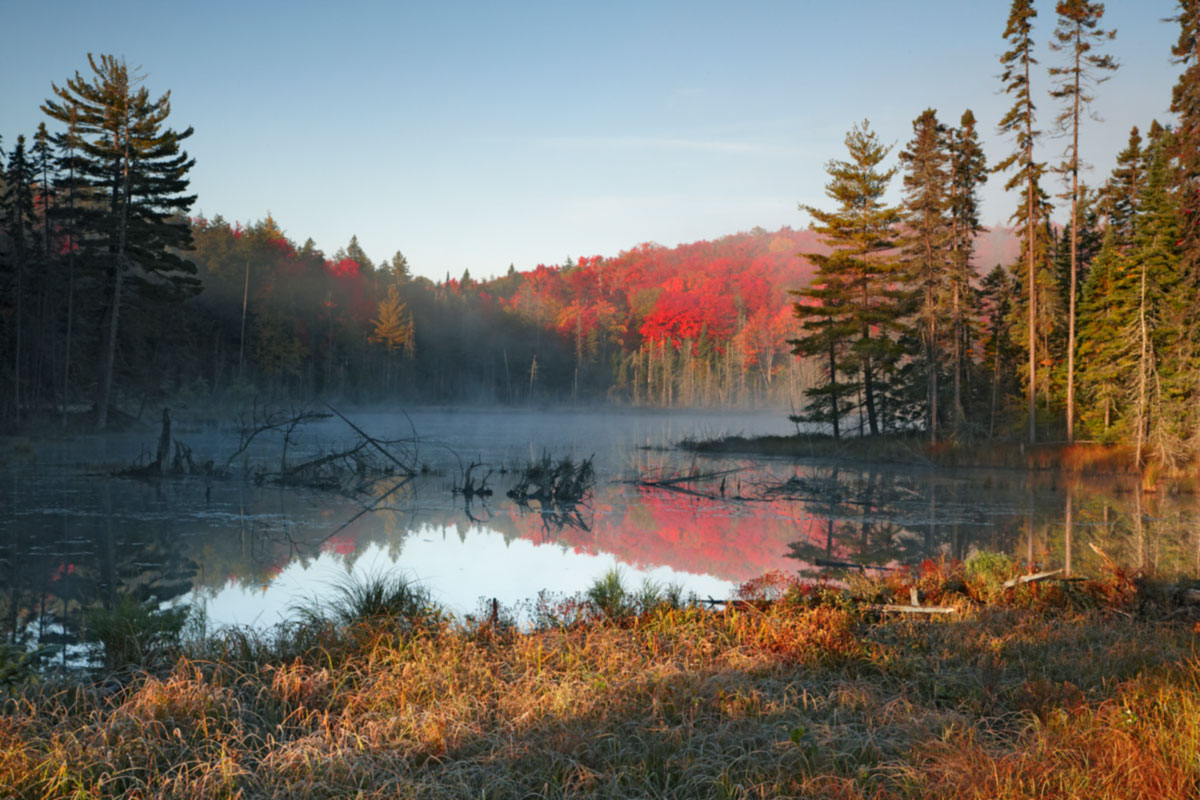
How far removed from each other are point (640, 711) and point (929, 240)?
31016mm

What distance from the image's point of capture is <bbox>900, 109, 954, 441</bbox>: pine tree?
105ft

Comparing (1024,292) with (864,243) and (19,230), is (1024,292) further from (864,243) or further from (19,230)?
(19,230)

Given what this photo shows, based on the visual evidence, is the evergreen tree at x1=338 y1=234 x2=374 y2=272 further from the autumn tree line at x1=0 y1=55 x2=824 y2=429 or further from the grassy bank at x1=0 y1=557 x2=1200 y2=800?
the grassy bank at x1=0 y1=557 x2=1200 y2=800

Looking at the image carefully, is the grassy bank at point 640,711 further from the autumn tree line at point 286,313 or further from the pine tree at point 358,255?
the pine tree at point 358,255

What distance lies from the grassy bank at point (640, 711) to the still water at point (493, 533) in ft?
8.14

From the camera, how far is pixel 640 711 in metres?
5.41

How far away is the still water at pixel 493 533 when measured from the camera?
10086mm

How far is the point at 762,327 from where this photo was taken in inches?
3720

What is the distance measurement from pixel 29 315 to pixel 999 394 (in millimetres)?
42991

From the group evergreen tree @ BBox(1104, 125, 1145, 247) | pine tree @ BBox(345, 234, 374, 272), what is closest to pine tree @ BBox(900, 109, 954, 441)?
evergreen tree @ BBox(1104, 125, 1145, 247)

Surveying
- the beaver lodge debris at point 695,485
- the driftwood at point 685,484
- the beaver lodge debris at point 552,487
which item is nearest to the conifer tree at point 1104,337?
the beaver lodge debris at point 695,485

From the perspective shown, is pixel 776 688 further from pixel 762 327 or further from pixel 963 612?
pixel 762 327

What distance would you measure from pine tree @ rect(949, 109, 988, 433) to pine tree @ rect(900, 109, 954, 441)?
609mm

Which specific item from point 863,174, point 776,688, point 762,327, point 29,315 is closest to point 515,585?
point 776,688
